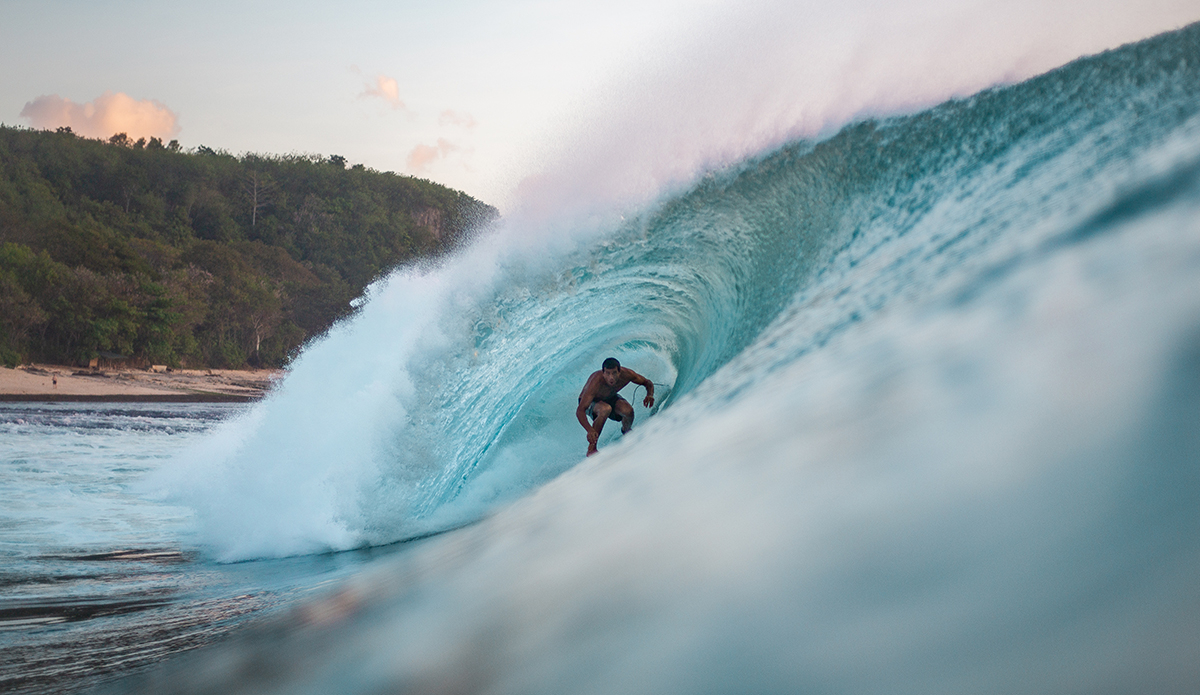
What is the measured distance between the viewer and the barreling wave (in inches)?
163

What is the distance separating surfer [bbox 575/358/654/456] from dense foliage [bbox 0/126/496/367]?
222cm

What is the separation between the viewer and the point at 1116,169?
182 centimetres

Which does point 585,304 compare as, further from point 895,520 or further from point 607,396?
point 895,520

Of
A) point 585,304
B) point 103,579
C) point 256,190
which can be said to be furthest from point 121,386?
point 256,190

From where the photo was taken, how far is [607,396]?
6102 mm

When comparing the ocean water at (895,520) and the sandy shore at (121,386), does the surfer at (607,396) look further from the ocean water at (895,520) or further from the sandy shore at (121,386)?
the sandy shore at (121,386)

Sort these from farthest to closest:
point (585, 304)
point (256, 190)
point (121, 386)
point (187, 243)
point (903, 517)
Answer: point (256, 190)
point (187, 243)
point (121, 386)
point (585, 304)
point (903, 517)

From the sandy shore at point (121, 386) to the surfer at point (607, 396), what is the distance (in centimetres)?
2023

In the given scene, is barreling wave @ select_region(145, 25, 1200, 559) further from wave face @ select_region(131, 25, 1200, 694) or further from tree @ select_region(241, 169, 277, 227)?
tree @ select_region(241, 169, 277, 227)

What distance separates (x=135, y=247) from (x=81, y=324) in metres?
10.2

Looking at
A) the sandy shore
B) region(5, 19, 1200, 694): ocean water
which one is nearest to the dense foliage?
the sandy shore

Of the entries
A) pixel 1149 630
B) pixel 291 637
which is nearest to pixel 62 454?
pixel 291 637

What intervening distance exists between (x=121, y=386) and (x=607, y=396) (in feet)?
89.2

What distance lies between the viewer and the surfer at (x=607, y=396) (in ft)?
19.3
